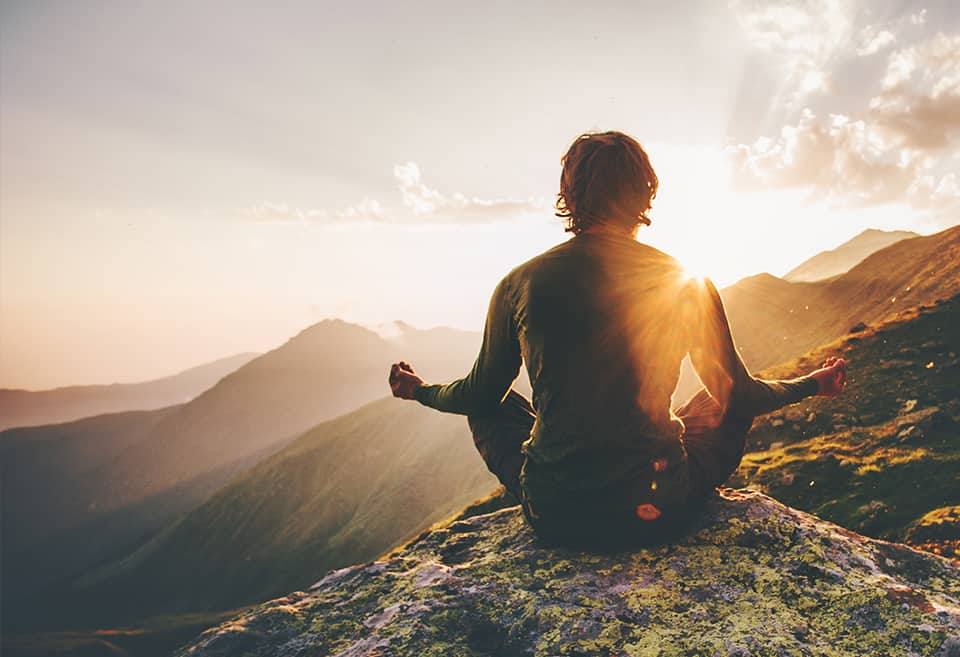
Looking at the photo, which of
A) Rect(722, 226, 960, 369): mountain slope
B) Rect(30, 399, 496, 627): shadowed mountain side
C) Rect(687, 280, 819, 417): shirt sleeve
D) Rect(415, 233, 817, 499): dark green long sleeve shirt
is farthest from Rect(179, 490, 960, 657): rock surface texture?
Rect(30, 399, 496, 627): shadowed mountain side

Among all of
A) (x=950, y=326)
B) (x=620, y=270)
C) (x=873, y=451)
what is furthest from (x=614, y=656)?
(x=950, y=326)

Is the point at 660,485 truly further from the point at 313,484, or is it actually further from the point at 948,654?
the point at 313,484

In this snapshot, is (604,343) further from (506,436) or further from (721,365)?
(506,436)

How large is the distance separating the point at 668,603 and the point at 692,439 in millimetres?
1537

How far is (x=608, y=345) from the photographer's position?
13.8 ft

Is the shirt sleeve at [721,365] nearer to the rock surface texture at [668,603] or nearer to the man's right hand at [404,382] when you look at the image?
the rock surface texture at [668,603]

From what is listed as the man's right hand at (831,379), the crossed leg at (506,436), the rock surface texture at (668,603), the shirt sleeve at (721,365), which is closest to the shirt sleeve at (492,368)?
the crossed leg at (506,436)

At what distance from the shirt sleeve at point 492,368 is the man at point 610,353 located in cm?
2

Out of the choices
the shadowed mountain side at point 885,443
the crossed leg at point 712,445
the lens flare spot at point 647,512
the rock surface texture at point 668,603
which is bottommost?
the shadowed mountain side at point 885,443

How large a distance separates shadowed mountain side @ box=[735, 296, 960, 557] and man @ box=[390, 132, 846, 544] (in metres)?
7.04

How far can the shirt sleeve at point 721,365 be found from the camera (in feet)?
14.2

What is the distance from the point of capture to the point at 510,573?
17.1 feet

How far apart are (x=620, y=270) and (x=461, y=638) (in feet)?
11.7

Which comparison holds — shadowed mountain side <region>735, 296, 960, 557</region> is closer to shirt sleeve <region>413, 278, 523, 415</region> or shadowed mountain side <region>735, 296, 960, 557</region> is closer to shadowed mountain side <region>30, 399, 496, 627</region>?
shirt sleeve <region>413, 278, 523, 415</region>
